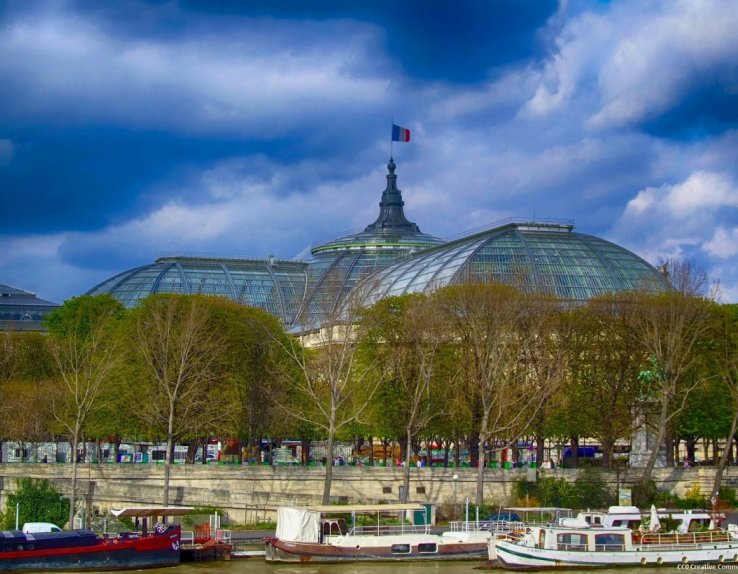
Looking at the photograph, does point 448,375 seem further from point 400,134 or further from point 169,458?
point 400,134

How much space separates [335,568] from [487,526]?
10.5m

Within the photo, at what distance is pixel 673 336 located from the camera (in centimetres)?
9712

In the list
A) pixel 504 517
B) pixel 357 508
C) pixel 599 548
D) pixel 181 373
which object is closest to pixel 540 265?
pixel 181 373

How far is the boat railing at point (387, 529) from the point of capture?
247 feet

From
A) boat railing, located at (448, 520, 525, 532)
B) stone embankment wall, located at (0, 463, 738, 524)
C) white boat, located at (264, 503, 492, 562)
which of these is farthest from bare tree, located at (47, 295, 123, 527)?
boat railing, located at (448, 520, 525, 532)

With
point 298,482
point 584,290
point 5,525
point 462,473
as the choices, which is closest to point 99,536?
point 5,525

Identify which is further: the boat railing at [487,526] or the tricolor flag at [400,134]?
the tricolor flag at [400,134]

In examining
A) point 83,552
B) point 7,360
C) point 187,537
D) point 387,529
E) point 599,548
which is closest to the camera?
point 83,552

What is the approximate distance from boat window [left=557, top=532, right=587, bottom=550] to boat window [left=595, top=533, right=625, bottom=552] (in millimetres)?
733

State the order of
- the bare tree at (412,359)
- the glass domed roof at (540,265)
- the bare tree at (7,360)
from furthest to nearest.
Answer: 1. the glass domed roof at (540,265)
2. the bare tree at (7,360)
3. the bare tree at (412,359)

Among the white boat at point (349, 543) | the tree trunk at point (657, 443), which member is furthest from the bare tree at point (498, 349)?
the white boat at point (349, 543)

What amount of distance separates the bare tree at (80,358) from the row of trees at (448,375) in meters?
0.49

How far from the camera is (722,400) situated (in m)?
104

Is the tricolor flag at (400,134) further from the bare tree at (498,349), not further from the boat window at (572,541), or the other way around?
the boat window at (572,541)
